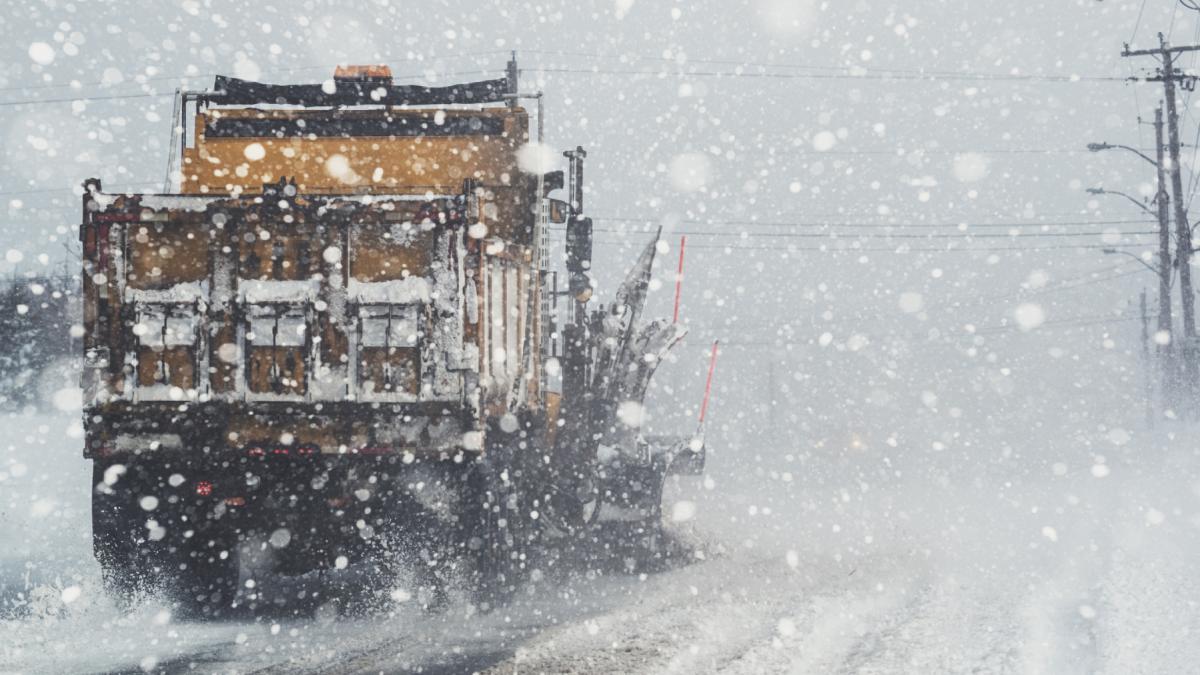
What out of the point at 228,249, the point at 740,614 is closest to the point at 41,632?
the point at 228,249

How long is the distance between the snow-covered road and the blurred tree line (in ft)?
142

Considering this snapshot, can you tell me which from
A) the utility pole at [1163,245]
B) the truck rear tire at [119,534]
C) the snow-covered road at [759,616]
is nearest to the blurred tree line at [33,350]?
the snow-covered road at [759,616]

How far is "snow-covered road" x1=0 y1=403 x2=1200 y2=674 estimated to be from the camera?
598 centimetres

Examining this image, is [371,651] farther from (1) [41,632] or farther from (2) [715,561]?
(2) [715,561]

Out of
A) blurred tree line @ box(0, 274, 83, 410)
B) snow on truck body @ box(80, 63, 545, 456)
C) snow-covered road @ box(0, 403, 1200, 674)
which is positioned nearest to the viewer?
snow-covered road @ box(0, 403, 1200, 674)

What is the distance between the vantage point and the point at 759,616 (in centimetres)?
738

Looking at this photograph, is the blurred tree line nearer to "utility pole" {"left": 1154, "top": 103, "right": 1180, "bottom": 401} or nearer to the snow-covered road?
the snow-covered road

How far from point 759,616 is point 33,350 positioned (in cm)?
5516

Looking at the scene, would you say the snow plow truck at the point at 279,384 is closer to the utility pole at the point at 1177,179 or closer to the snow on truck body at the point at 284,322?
the snow on truck body at the point at 284,322

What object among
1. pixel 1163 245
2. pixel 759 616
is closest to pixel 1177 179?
pixel 1163 245

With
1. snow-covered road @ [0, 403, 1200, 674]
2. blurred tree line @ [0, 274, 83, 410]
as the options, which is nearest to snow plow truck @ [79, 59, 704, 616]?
snow-covered road @ [0, 403, 1200, 674]

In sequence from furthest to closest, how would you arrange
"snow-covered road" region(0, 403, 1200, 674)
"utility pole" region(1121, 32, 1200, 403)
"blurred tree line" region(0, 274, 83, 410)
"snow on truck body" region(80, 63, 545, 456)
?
1. "blurred tree line" region(0, 274, 83, 410)
2. "utility pole" region(1121, 32, 1200, 403)
3. "snow on truck body" region(80, 63, 545, 456)
4. "snow-covered road" region(0, 403, 1200, 674)

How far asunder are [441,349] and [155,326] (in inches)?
74.9

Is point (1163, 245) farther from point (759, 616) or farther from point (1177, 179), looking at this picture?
point (759, 616)
